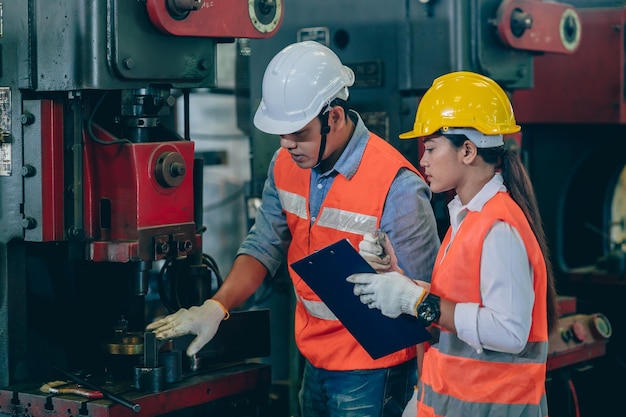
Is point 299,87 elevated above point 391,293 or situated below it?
above

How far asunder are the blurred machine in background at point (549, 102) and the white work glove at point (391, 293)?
2.23 feet

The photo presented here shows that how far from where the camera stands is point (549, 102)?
4.22 metres

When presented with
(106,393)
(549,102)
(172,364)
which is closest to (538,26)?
(549,102)

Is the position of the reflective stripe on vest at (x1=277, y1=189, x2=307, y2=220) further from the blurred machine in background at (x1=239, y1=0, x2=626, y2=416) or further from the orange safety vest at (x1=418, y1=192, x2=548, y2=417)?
the orange safety vest at (x1=418, y1=192, x2=548, y2=417)

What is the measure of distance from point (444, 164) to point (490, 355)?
0.45 metres

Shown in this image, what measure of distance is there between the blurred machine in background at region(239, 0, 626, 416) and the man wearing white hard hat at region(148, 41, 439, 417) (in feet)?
1.06

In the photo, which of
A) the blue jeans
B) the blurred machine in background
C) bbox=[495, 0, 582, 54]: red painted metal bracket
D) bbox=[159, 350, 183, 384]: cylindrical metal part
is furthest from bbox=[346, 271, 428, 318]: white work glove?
bbox=[495, 0, 582, 54]: red painted metal bracket

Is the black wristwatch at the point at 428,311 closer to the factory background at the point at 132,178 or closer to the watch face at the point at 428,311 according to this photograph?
the watch face at the point at 428,311

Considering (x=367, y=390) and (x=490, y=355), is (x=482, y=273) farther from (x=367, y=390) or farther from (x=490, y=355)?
(x=367, y=390)

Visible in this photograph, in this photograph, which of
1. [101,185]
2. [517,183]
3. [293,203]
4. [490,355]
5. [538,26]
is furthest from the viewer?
[538,26]

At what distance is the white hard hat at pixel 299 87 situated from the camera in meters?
2.60

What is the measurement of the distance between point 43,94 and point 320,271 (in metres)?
0.82

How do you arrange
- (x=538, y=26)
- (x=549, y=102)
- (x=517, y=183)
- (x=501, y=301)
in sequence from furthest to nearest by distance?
1. (x=549, y=102)
2. (x=538, y=26)
3. (x=517, y=183)
4. (x=501, y=301)

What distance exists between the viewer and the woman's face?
2264 mm
